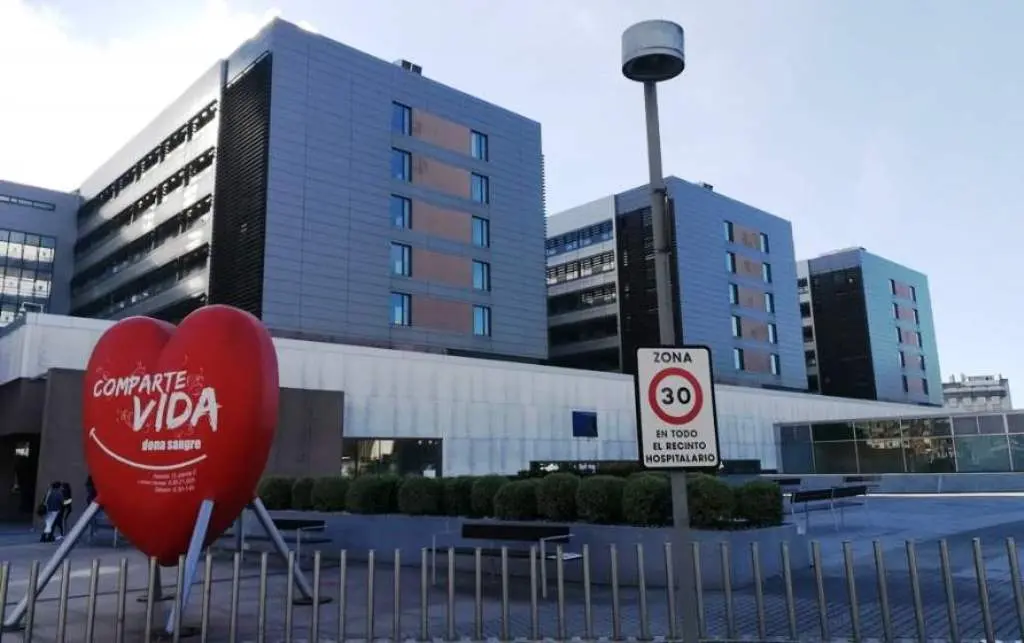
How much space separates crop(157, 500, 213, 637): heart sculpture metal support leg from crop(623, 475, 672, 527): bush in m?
6.40

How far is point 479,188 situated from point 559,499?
38642 millimetres

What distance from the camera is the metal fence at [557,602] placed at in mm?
7754

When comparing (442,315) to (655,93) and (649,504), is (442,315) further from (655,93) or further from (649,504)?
(655,93)

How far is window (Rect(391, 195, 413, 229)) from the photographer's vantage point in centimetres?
4488

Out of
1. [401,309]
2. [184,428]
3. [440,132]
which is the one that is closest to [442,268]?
[401,309]

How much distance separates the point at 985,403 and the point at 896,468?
139 metres

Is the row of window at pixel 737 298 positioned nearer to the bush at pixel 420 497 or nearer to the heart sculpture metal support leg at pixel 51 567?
the bush at pixel 420 497

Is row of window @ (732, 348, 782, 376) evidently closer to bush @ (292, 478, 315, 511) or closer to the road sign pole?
bush @ (292, 478, 315, 511)

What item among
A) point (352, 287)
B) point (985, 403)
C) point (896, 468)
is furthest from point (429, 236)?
point (985, 403)

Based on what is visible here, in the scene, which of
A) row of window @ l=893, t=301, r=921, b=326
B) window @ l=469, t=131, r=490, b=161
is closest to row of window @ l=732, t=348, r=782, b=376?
row of window @ l=893, t=301, r=921, b=326

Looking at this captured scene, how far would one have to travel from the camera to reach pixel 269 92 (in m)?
40.8

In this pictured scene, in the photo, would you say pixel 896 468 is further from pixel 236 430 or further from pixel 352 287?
pixel 236 430

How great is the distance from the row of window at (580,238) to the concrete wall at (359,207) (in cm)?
2099

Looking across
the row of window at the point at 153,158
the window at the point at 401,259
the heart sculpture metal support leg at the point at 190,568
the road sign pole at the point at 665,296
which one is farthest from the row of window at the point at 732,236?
the road sign pole at the point at 665,296
